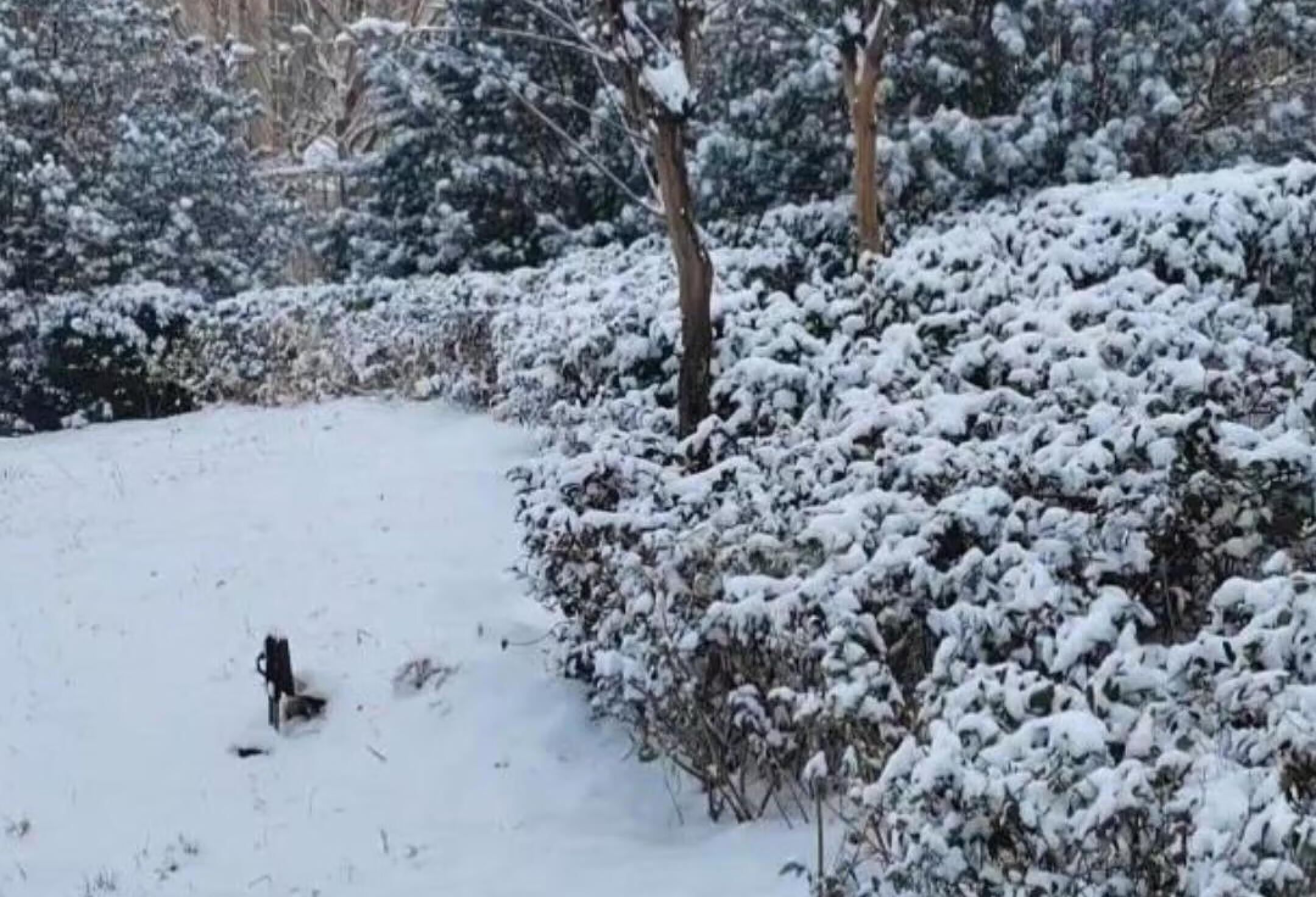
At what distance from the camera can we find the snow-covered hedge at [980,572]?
2830 mm

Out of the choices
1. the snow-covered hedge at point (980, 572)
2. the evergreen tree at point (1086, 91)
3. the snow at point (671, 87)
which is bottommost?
the snow-covered hedge at point (980, 572)

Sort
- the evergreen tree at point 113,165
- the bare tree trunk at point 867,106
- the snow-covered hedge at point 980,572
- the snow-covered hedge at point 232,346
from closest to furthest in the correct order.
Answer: the snow-covered hedge at point 980,572
the bare tree trunk at point 867,106
the snow-covered hedge at point 232,346
the evergreen tree at point 113,165

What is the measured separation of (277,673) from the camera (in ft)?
19.7

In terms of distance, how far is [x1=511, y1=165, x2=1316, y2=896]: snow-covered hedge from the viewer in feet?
9.29

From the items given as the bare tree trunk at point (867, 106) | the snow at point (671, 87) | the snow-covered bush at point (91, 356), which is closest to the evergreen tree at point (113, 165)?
the snow-covered bush at point (91, 356)

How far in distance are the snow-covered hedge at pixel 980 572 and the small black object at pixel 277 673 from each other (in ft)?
3.50

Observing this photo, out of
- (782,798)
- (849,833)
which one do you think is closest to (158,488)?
(782,798)

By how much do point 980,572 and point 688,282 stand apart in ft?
8.29

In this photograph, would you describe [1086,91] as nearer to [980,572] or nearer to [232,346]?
[232,346]

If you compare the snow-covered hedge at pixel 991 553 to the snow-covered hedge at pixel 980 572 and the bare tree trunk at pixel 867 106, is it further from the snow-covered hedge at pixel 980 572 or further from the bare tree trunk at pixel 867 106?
the bare tree trunk at pixel 867 106

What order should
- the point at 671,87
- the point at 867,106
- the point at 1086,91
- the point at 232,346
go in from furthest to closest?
the point at 232,346
the point at 1086,91
the point at 867,106
the point at 671,87

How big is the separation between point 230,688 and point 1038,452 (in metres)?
3.89

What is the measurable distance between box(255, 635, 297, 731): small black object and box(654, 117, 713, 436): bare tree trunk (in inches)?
72.8

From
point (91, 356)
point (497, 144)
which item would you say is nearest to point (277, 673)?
point (91, 356)
